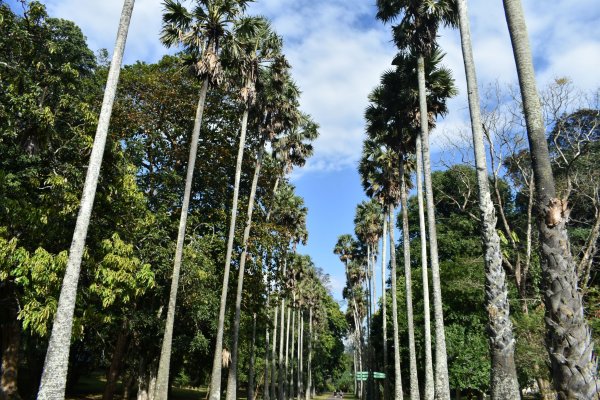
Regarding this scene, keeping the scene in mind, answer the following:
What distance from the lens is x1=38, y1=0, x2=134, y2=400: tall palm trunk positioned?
7.41 m

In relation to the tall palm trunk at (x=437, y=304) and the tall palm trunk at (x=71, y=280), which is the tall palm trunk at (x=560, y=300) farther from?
the tall palm trunk at (x=437, y=304)

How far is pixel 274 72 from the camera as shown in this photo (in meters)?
21.7

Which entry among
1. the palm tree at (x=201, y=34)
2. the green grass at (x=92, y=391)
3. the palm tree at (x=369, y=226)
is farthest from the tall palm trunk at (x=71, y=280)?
the palm tree at (x=369, y=226)

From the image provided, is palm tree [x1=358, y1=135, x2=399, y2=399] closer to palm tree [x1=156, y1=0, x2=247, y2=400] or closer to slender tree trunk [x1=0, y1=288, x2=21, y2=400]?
palm tree [x1=156, y1=0, x2=247, y2=400]

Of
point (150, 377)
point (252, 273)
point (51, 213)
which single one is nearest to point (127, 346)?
point (150, 377)

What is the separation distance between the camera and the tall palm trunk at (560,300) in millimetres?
4859

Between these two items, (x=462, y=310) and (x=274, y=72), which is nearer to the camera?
(x=274, y=72)

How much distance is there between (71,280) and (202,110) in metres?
8.95

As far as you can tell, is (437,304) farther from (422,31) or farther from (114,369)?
(114,369)

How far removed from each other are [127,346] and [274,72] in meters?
16.9

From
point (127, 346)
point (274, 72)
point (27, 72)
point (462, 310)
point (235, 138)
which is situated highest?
point (274, 72)

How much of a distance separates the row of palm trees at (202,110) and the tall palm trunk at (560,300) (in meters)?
7.83

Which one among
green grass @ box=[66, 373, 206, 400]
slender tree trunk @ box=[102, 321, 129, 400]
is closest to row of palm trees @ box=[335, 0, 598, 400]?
slender tree trunk @ box=[102, 321, 129, 400]

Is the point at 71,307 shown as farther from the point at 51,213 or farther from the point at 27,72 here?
the point at 27,72
